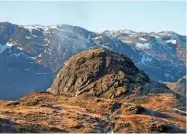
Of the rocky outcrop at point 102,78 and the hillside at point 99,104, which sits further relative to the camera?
the rocky outcrop at point 102,78

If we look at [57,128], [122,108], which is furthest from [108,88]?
[57,128]

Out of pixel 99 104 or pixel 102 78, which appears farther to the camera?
pixel 102 78

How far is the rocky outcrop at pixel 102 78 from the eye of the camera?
14088cm

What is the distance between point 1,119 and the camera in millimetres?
103062

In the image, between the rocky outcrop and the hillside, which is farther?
the rocky outcrop

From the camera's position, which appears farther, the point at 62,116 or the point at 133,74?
the point at 133,74

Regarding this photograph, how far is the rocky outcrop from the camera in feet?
462

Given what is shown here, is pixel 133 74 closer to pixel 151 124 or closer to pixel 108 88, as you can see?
pixel 108 88

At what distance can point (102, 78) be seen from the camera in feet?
483

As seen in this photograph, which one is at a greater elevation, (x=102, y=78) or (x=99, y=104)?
(x=102, y=78)

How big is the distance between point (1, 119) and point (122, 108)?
112 ft

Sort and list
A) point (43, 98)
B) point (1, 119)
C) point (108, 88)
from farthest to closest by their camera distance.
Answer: point (108, 88)
point (43, 98)
point (1, 119)

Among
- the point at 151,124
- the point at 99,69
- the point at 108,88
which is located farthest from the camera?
the point at 99,69

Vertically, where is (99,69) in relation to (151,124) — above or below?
above
